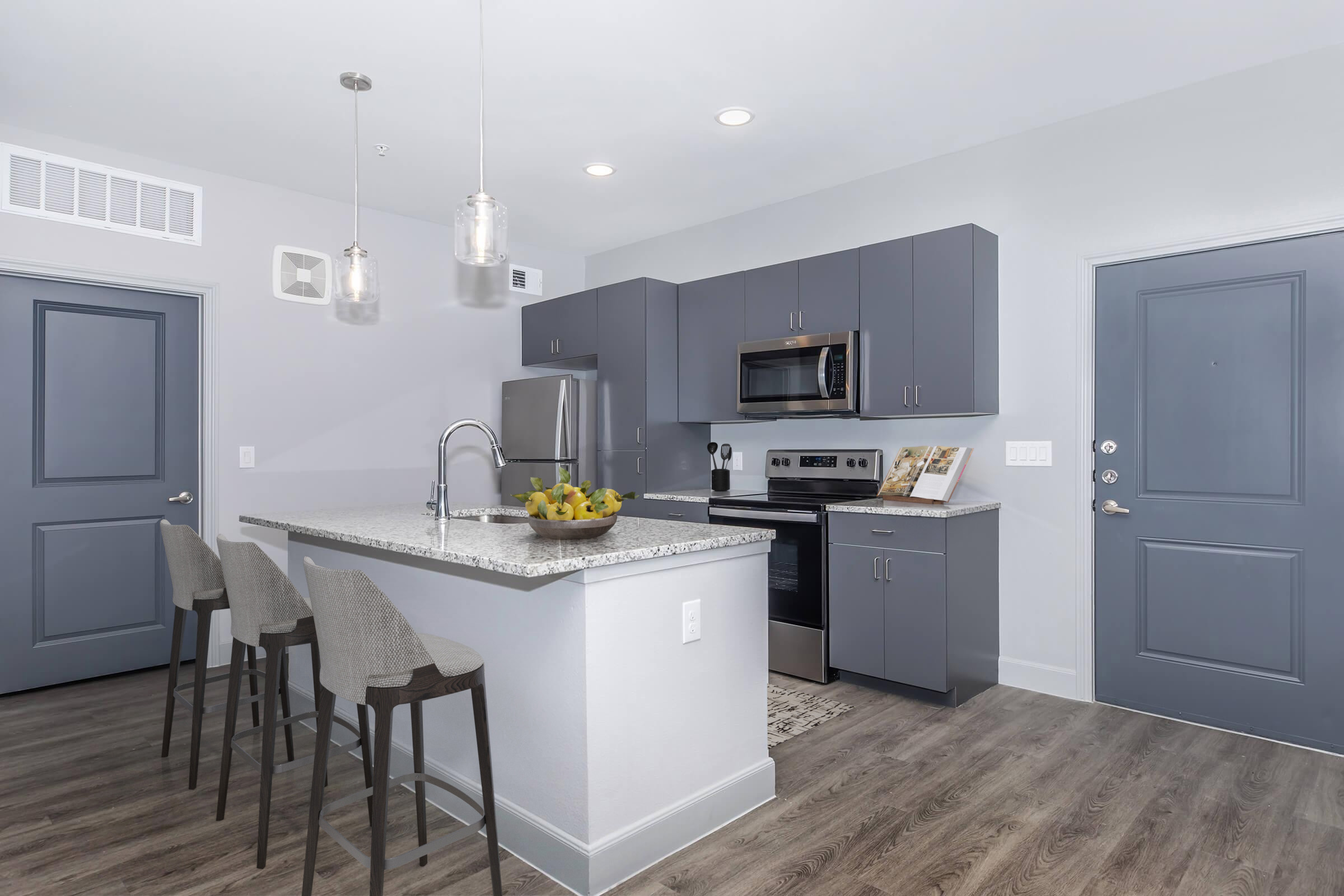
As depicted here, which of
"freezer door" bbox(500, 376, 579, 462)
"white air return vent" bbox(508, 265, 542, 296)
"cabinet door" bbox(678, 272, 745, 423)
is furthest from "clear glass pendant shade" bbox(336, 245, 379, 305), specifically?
"white air return vent" bbox(508, 265, 542, 296)

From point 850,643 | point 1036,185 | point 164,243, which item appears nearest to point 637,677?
point 850,643

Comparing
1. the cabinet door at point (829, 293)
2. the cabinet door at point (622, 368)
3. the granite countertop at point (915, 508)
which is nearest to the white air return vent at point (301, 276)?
the cabinet door at point (622, 368)

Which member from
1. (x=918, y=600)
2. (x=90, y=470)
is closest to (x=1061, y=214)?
(x=918, y=600)

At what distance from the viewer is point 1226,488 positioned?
304 centimetres

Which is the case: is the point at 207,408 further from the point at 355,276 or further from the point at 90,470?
the point at 355,276

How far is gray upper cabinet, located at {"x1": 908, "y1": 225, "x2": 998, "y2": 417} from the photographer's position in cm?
345

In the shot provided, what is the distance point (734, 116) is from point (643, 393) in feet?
5.65

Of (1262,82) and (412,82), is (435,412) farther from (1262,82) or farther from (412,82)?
(1262,82)

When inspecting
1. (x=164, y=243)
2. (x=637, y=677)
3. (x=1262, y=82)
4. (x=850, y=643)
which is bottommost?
(x=850, y=643)

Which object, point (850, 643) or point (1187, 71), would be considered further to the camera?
point (850, 643)

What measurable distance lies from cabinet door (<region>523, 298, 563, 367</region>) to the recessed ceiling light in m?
2.04

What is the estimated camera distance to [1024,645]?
3.60 metres

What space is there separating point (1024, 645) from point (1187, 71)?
2.49m

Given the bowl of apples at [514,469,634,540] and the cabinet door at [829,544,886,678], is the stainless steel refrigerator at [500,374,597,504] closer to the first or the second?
the cabinet door at [829,544,886,678]
